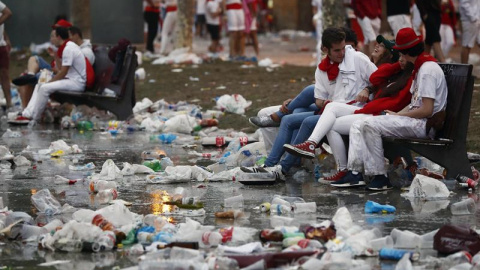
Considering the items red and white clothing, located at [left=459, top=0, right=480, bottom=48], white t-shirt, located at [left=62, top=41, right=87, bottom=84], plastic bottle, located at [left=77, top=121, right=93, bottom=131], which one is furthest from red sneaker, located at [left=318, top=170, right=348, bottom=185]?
red and white clothing, located at [left=459, top=0, right=480, bottom=48]

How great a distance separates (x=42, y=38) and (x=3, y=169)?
17.2 meters

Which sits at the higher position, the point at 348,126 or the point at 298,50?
the point at 348,126

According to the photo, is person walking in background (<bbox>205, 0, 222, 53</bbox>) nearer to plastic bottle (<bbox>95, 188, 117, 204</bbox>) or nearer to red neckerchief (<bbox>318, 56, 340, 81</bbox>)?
red neckerchief (<bbox>318, 56, 340, 81</bbox>)

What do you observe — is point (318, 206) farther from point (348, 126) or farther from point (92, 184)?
point (92, 184)

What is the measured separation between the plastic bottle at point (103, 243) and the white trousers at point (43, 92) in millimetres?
8258

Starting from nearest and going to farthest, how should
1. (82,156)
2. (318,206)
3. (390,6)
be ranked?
(318,206)
(82,156)
(390,6)

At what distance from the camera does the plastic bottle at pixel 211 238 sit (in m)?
7.47

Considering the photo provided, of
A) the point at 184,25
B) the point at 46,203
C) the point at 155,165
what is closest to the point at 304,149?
the point at 155,165

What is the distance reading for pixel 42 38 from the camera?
92.2ft

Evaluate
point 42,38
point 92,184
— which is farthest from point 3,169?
point 42,38

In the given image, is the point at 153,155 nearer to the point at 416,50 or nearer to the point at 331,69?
the point at 331,69

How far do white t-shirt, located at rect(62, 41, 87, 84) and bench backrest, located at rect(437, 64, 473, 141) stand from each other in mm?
7153

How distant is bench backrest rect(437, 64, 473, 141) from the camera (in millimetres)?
9312

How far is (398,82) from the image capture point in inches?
385
